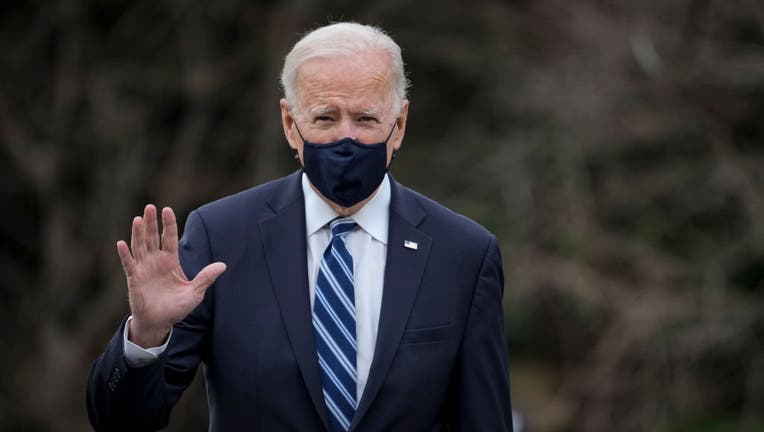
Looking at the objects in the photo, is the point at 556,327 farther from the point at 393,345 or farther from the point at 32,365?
the point at 393,345

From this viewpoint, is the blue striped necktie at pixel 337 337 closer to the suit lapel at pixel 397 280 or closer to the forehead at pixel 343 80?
the suit lapel at pixel 397 280

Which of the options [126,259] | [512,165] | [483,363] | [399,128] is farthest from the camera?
[512,165]

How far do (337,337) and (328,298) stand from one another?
0.30 feet

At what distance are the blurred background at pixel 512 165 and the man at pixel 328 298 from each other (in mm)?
5315

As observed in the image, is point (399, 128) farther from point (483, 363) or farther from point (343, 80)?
point (483, 363)

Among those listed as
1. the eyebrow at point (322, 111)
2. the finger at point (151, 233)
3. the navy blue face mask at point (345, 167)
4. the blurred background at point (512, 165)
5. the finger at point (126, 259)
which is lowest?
the blurred background at point (512, 165)

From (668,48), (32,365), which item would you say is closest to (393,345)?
(668,48)

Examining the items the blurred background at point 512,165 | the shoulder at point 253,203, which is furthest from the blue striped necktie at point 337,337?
the blurred background at point 512,165

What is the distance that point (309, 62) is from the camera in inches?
114

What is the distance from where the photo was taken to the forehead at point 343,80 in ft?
9.39

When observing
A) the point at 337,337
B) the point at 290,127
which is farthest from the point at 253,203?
the point at 337,337

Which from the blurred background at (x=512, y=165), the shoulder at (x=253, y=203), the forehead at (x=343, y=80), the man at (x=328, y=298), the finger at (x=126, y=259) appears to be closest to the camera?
the finger at (x=126, y=259)

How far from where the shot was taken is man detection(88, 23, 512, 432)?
2734 millimetres

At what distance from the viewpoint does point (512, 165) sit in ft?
30.1
